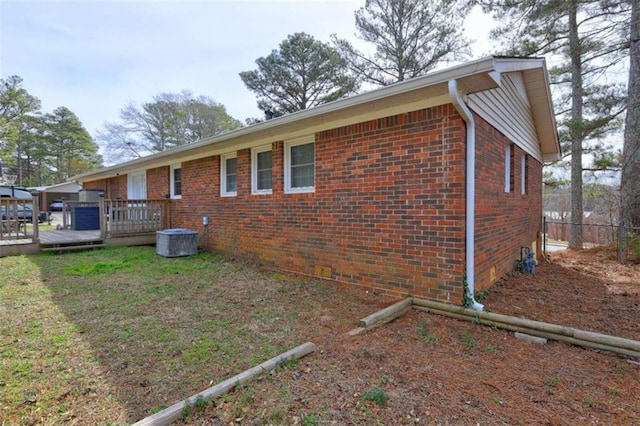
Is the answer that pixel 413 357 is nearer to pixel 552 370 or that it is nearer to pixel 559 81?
pixel 552 370

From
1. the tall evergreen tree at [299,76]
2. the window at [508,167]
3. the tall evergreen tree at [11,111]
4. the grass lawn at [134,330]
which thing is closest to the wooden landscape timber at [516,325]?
the grass lawn at [134,330]

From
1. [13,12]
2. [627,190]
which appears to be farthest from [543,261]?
[13,12]

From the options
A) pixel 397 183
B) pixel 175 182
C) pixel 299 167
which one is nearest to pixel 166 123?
pixel 175 182

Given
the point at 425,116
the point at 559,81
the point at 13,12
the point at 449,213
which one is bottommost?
the point at 449,213

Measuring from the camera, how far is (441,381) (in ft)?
8.21

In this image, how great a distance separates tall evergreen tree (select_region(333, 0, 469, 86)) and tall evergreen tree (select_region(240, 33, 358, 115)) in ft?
2.91

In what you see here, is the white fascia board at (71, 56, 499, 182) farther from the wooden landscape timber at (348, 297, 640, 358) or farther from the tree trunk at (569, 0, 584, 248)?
the tree trunk at (569, 0, 584, 248)

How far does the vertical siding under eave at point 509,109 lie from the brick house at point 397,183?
0.04 meters

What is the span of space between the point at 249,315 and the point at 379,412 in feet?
7.48

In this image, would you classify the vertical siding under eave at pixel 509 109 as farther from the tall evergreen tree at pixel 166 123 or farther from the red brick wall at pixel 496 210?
the tall evergreen tree at pixel 166 123

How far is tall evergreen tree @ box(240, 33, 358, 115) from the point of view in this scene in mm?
16422

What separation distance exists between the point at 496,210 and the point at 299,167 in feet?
11.6

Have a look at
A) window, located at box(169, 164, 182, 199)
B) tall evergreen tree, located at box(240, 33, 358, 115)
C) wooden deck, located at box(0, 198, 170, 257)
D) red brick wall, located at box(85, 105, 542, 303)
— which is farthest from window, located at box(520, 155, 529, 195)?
tall evergreen tree, located at box(240, 33, 358, 115)

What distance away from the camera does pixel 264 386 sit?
237 cm
